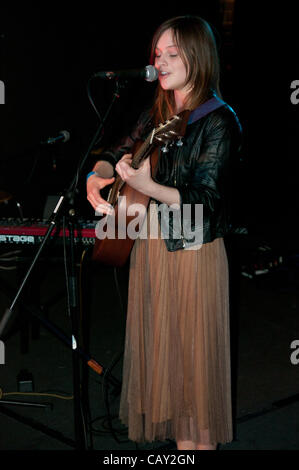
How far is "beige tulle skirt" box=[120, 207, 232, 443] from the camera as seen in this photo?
1.85 metres

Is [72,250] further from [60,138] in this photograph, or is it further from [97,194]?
[60,138]

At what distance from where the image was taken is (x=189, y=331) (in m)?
1.86

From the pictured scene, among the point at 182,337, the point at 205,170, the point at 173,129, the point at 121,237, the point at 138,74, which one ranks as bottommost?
the point at 182,337

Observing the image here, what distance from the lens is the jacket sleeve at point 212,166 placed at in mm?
1664

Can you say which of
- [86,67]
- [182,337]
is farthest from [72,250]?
[86,67]

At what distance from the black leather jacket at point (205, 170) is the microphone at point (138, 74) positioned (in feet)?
0.75

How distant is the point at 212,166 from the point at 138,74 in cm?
43

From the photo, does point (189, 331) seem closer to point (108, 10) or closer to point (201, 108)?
point (201, 108)

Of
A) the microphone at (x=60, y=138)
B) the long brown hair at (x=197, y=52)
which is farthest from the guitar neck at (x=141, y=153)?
the microphone at (x=60, y=138)

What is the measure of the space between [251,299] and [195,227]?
2.91 metres

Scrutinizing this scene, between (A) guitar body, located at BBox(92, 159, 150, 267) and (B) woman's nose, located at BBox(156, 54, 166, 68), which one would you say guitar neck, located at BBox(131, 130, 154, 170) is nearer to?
(A) guitar body, located at BBox(92, 159, 150, 267)

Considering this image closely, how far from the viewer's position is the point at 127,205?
1.86 metres

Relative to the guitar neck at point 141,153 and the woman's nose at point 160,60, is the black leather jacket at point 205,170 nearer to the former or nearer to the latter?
the guitar neck at point 141,153

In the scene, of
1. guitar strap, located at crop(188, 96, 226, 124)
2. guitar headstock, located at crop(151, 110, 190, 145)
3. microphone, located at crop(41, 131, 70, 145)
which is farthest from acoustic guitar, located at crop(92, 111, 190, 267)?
microphone, located at crop(41, 131, 70, 145)
